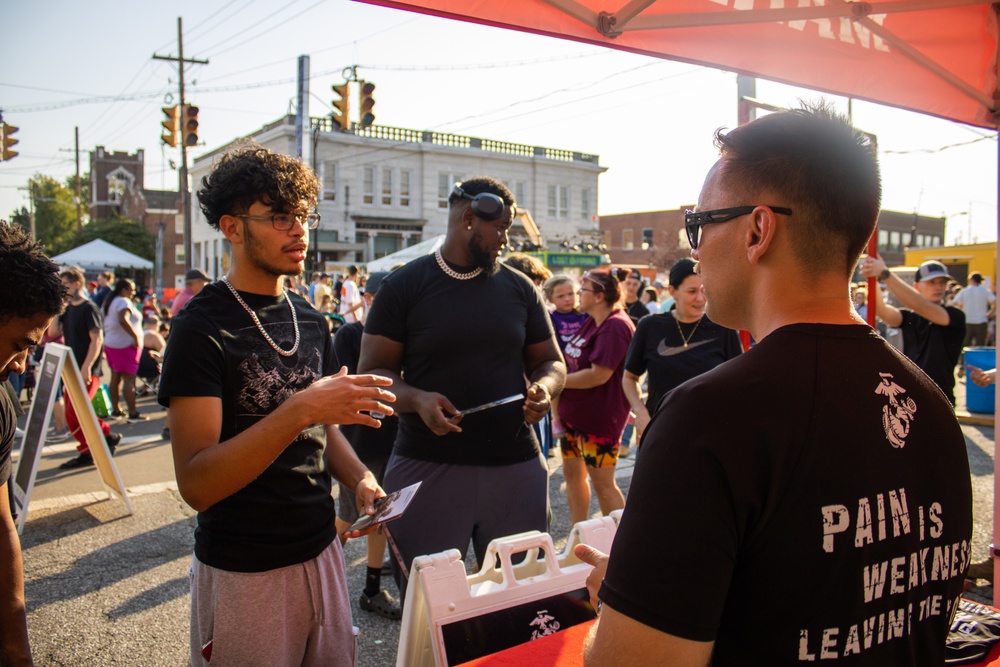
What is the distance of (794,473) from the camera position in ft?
3.27

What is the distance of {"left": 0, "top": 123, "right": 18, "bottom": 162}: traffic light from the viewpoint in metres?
17.3

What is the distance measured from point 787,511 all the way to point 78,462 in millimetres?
7893

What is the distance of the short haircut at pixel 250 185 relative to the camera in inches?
79.4

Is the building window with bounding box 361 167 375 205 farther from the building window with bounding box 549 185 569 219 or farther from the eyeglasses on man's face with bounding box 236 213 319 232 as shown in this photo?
the eyeglasses on man's face with bounding box 236 213 319 232

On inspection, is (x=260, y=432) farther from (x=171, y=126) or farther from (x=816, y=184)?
(x=171, y=126)

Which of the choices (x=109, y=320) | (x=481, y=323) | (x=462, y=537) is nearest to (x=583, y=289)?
(x=481, y=323)

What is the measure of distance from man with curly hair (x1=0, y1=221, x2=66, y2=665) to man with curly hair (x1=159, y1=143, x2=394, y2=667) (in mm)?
481

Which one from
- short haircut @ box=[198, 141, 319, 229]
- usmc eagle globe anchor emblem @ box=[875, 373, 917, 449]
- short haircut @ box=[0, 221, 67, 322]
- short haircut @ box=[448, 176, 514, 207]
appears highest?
short haircut @ box=[448, 176, 514, 207]

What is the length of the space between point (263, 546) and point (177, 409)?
473 millimetres

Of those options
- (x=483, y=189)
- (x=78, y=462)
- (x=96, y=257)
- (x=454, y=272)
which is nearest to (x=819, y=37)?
(x=483, y=189)

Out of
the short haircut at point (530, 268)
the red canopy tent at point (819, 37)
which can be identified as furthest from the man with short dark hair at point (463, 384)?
the short haircut at point (530, 268)

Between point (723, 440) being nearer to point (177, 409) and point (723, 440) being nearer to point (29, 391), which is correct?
point (177, 409)

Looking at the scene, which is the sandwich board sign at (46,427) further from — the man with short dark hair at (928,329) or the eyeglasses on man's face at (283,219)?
the man with short dark hair at (928,329)

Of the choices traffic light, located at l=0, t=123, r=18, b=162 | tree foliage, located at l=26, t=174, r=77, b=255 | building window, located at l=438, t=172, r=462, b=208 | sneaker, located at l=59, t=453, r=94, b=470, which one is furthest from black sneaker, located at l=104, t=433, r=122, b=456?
tree foliage, located at l=26, t=174, r=77, b=255
